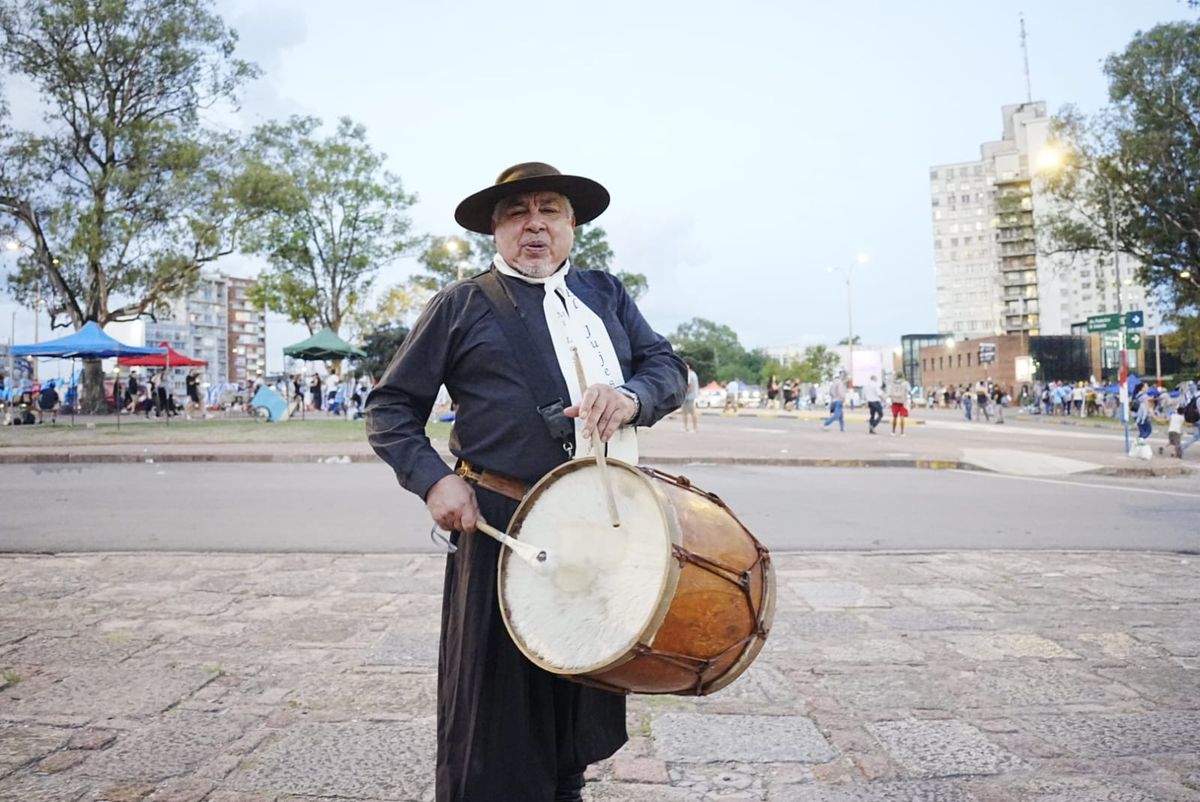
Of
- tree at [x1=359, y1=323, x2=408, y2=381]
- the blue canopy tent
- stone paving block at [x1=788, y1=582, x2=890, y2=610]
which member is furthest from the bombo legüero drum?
tree at [x1=359, y1=323, x2=408, y2=381]

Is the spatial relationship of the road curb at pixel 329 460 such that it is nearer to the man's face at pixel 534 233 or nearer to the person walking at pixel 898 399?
the person walking at pixel 898 399

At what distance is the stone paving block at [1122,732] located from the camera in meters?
2.75

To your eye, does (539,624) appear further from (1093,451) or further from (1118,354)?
(1118,354)

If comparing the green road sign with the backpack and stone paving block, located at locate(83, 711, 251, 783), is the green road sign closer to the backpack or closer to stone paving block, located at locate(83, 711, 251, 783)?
the backpack

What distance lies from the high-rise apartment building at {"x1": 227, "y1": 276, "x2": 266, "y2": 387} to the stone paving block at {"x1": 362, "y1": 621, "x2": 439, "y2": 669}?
158m

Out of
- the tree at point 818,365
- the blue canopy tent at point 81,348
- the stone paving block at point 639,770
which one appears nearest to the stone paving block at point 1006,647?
the stone paving block at point 639,770

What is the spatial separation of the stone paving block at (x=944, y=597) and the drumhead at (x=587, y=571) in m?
3.52

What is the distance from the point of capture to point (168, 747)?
2797mm

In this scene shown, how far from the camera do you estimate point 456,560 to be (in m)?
2.28

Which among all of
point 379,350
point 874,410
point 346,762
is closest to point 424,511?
point 346,762

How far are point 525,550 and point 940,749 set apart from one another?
1.75 meters

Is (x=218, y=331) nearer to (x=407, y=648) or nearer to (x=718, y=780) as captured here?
(x=407, y=648)

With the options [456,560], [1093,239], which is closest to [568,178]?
[456,560]

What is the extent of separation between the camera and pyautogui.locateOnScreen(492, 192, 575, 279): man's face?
2.36 meters
